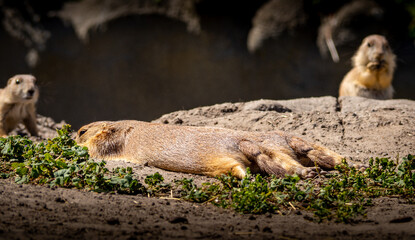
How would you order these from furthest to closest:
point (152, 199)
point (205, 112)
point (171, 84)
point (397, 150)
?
point (171, 84) → point (205, 112) → point (397, 150) → point (152, 199)

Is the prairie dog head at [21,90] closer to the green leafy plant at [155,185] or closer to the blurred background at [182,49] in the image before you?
the blurred background at [182,49]

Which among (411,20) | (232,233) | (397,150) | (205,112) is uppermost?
(411,20)

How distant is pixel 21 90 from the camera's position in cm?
811

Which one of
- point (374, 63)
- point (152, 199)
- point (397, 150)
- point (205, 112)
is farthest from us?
point (374, 63)

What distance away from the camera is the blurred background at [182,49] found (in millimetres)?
11805

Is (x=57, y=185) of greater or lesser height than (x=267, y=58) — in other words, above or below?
below

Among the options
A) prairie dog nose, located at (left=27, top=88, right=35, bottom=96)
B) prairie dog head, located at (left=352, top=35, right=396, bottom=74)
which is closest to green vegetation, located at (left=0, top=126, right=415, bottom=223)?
prairie dog nose, located at (left=27, top=88, right=35, bottom=96)

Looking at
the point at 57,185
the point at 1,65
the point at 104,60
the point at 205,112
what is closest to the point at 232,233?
the point at 57,185

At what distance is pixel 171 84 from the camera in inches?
505

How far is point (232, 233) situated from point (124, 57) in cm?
1035

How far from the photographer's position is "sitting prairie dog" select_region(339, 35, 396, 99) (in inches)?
373

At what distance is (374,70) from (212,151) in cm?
635

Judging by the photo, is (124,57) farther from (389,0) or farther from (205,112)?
(389,0)

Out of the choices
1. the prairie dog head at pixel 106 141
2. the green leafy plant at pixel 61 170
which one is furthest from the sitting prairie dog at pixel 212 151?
the green leafy plant at pixel 61 170
